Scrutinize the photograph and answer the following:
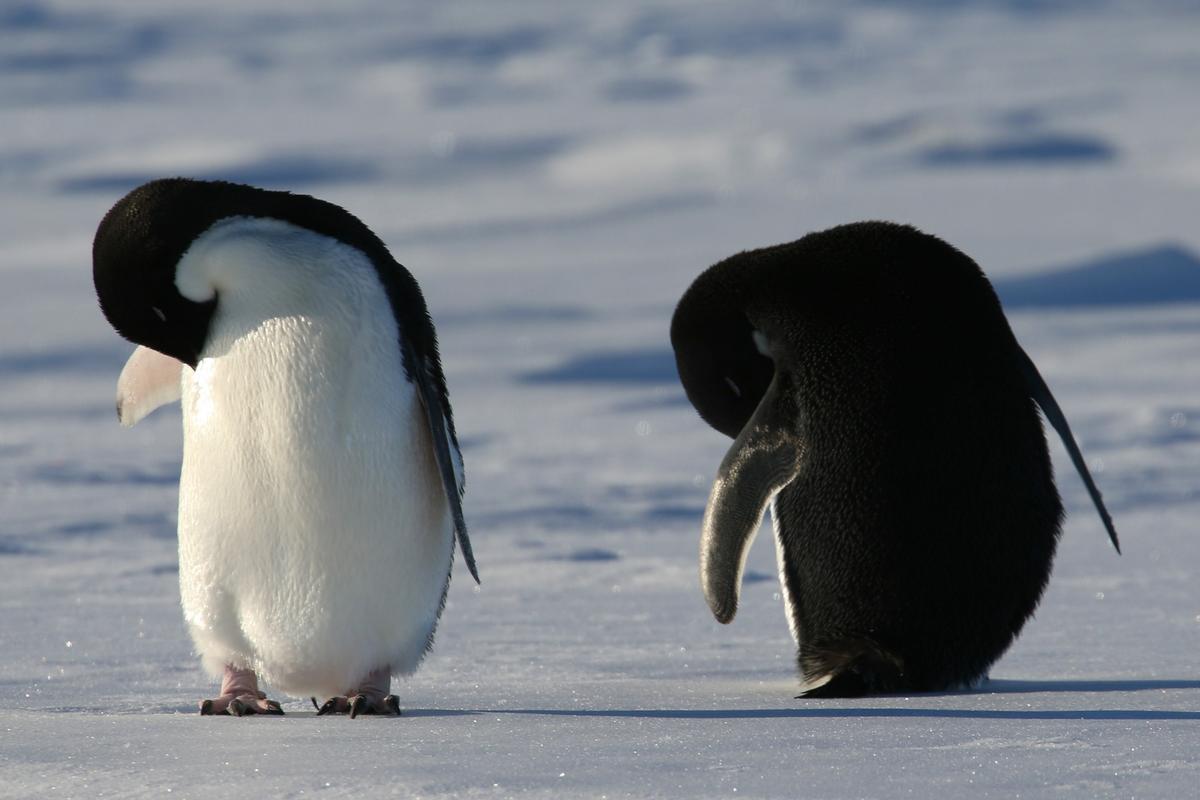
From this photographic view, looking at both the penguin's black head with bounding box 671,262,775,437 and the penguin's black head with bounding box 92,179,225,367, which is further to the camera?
the penguin's black head with bounding box 671,262,775,437

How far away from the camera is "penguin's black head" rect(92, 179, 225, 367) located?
9.00 ft

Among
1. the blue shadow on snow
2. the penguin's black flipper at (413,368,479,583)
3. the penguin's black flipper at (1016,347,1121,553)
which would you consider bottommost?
the blue shadow on snow

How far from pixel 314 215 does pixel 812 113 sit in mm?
16135

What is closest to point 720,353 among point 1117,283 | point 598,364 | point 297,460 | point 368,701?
point 297,460

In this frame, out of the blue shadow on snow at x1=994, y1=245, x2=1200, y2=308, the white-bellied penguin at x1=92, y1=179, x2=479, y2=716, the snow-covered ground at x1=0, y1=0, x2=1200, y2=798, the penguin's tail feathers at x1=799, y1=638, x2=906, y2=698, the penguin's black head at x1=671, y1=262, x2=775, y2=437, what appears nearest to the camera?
the snow-covered ground at x1=0, y1=0, x2=1200, y2=798

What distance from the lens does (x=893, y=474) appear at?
299 cm

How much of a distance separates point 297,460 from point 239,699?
1.14 feet

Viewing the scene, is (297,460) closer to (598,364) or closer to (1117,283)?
(598,364)

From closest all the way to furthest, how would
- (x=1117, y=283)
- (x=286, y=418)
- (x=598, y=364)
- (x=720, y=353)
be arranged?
(x=286, y=418)
(x=720, y=353)
(x=598, y=364)
(x=1117, y=283)

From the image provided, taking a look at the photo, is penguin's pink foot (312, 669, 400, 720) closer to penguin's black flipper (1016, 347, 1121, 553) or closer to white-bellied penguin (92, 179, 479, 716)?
white-bellied penguin (92, 179, 479, 716)

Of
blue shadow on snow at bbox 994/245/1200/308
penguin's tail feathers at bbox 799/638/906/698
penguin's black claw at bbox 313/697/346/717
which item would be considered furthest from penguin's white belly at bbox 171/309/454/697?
blue shadow on snow at bbox 994/245/1200/308

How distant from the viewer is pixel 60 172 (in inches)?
603

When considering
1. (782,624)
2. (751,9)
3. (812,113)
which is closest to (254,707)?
(782,624)

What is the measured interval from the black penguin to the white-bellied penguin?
1.81 feet
